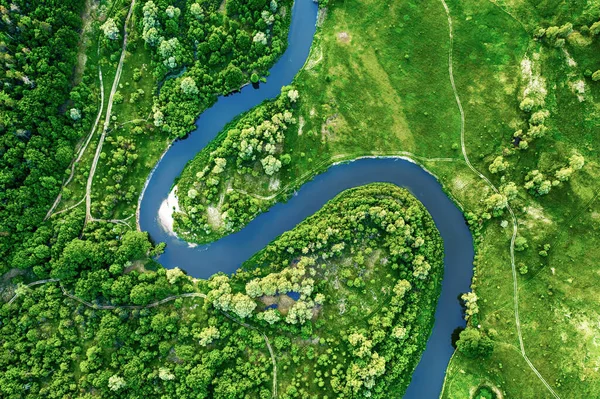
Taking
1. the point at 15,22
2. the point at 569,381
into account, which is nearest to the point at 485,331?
the point at 569,381

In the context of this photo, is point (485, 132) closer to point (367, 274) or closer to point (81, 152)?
point (367, 274)

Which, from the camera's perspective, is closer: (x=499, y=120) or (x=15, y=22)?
(x=15, y=22)

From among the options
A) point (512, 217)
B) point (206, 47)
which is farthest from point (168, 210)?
point (512, 217)

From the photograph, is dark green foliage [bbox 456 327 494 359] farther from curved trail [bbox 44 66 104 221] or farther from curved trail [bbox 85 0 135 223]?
curved trail [bbox 44 66 104 221]

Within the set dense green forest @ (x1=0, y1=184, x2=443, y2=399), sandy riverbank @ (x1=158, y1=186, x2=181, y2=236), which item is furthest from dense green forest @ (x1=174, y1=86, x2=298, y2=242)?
dense green forest @ (x1=0, y1=184, x2=443, y2=399)

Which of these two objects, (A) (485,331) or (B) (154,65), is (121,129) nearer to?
(B) (154,65)
